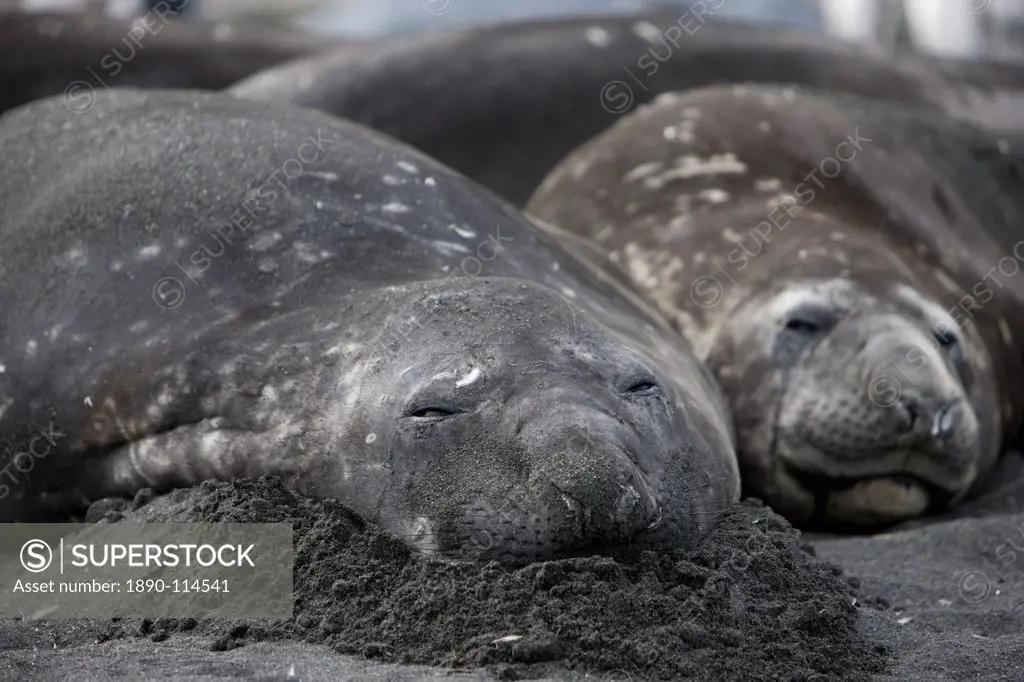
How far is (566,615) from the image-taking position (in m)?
2.63

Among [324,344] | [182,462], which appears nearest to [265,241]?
[324,344]

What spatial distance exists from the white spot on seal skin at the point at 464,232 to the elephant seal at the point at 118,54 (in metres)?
3.56

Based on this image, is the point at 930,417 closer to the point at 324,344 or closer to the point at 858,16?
the point at 324,344

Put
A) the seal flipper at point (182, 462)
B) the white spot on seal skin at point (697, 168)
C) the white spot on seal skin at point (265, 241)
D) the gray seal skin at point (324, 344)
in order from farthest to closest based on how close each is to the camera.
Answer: the white spot on seal skin at point (697, 168), the white spot on seal skin at point (265, 241), the seal flipper at point (182, 462), the gray seal skin at point (324, 344)

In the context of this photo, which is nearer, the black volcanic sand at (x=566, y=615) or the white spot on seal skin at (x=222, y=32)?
the black volcanic sand at (x=566, y=615)

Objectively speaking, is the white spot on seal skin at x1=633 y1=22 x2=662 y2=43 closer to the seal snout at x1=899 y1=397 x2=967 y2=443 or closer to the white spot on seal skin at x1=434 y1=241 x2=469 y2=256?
the seal snout at x1=899 y1=397 x2=967 y2=443

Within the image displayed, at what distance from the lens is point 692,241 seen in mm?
5047

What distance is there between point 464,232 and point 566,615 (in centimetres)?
144

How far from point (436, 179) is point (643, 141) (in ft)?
5.53

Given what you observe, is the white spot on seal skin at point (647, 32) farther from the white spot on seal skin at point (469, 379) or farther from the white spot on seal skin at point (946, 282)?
the white spot on seal skin at point (469, 379)

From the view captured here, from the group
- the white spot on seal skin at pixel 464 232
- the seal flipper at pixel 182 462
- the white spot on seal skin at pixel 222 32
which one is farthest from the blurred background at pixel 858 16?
the seal flipper at pixel 182 462

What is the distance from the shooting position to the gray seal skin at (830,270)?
14.2ft

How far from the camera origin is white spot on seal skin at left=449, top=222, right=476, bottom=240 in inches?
151

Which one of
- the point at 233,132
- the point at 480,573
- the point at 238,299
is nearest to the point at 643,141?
the point at 233,132
